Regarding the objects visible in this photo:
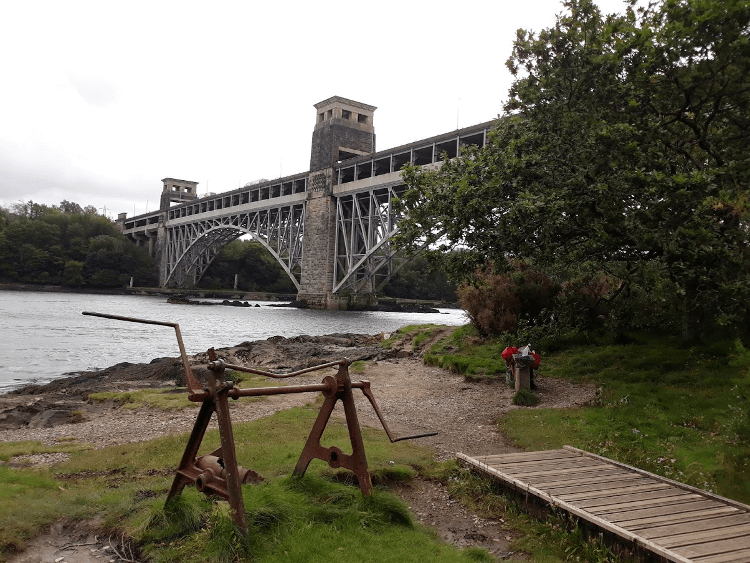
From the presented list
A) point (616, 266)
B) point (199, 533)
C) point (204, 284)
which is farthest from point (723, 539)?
point (204, 284)

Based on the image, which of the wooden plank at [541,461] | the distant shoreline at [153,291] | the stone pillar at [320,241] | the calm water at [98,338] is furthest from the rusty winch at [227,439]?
the distant shoreline at [153,291]

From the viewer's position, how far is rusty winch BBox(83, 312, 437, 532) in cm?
405

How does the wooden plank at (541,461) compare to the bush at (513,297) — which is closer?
the wooden plank at (541,461)

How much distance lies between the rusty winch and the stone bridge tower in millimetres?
48695

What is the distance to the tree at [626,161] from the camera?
8758 millimetres

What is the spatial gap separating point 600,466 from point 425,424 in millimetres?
3592

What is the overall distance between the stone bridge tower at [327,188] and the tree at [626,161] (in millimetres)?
42341

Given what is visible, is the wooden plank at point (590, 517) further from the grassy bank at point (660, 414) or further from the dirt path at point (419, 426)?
the grassy bank at point (660, 414)

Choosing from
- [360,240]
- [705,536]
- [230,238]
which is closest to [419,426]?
[705,536]

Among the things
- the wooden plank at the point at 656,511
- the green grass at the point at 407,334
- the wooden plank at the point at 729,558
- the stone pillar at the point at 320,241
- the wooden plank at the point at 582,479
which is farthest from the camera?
the stone pillar at the point at 320,241

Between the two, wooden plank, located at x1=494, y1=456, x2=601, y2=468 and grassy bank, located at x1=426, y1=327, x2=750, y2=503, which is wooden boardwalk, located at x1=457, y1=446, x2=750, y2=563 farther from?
grassy bank, located at x1=426, y1=327, x2=750, y2=503

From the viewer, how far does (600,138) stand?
9438 mm

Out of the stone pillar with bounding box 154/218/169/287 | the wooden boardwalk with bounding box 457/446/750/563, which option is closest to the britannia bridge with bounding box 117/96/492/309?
the stone pillar with bounding box 154/218/169/287

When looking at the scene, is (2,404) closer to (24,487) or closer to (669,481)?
(24,487)
